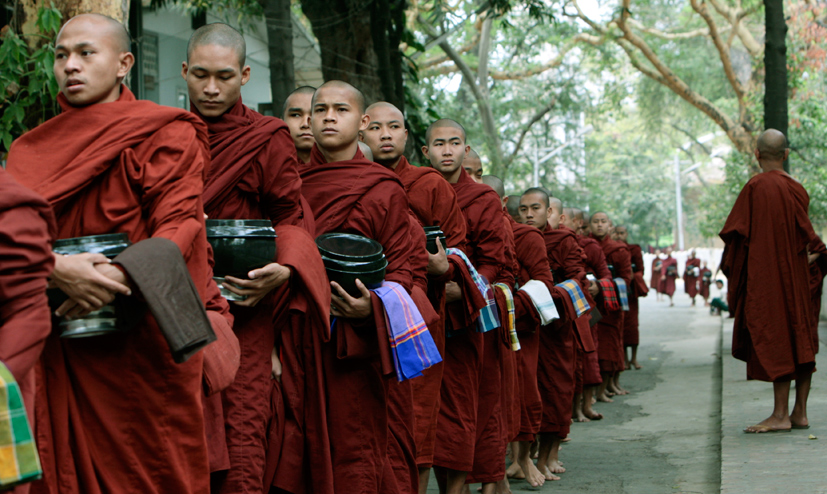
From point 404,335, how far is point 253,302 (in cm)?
73

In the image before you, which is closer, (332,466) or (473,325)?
(332,466)

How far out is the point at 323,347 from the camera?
12.7 ft

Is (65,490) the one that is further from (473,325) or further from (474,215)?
(474,215)

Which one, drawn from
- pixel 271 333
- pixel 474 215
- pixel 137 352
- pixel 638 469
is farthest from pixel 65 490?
pixel 638 469

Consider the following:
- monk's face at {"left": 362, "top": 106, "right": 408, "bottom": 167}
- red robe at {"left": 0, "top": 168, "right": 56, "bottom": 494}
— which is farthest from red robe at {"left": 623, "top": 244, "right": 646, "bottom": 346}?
red robe at {"left": 0, "top": 168, "right": 56, "bottom": 494}

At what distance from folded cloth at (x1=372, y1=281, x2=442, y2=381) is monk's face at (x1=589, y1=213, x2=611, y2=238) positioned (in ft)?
24.3

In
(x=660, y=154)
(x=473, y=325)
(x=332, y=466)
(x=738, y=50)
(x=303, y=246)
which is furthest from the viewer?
(x=660, y=154)

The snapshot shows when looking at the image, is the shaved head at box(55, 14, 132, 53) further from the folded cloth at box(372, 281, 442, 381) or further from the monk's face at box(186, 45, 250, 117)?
the folded cloth at box(372, 281, 442, 381)

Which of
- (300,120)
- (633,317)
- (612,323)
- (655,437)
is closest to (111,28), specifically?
(300,120)

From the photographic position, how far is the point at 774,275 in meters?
6.77

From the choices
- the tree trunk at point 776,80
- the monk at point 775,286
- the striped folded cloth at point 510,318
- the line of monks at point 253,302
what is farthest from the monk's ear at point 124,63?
the tree trunk at point 776,80

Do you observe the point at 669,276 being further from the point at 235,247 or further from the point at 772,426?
the point at 235,247

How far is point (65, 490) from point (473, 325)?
2.97 m

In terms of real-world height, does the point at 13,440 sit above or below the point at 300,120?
below
